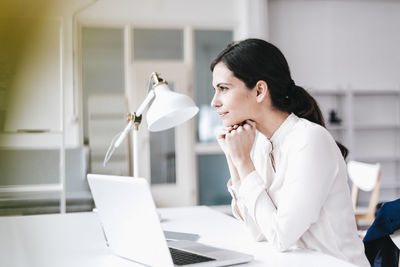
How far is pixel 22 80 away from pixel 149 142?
5526mm

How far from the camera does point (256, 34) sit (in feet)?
18.7

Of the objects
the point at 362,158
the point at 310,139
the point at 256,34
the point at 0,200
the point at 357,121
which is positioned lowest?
the point at 362,158

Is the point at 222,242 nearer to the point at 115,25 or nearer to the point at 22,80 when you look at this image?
the point at 22,80

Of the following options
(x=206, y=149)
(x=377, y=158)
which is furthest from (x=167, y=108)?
(x=377, y=158)

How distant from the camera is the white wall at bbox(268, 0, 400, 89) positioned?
6062mm

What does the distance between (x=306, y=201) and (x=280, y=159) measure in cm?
20

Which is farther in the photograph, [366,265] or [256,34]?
[256,34]

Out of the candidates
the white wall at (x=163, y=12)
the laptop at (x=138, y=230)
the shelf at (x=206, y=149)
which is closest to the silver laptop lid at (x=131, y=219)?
the laptop at (x=138, y=230)

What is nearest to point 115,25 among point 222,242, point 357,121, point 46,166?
point 46,166

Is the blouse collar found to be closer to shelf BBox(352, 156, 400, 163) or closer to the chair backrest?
the chair backrest

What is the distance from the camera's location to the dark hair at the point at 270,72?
51.8 inches

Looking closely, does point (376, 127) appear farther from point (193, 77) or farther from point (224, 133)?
point (224, 133)

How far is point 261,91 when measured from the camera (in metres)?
1.35

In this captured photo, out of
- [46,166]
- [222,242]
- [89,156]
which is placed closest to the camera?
[222,242]
